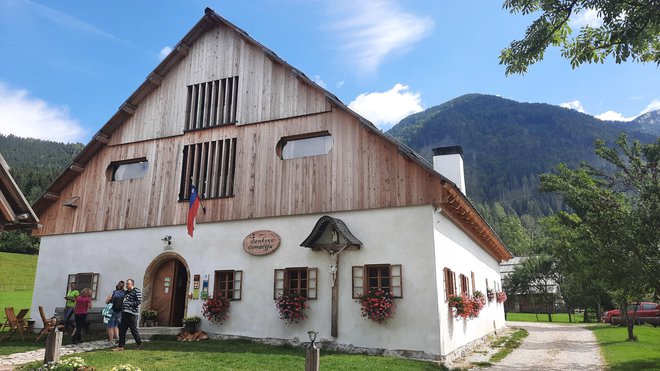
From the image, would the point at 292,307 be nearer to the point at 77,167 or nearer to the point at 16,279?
the point at 77,167

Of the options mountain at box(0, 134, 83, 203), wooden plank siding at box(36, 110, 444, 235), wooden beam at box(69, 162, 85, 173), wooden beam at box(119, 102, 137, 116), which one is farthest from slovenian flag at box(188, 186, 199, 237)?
mountain at box(0, 134, 83, 203)

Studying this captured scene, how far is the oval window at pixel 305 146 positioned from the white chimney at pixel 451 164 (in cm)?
719

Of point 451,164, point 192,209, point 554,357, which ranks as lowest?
point 554,357

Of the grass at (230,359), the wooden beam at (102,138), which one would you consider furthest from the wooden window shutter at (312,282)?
the wooden beam at (102,138)

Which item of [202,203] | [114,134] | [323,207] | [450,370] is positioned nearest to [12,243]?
[114,134]

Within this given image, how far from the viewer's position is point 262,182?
14.9 meters

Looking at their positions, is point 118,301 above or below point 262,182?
below

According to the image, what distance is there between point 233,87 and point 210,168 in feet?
9.54

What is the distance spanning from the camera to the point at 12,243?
57406 millimetres

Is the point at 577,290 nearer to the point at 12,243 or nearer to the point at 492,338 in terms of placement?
the point at 492,338

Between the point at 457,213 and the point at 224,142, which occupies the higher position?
the point at 224,142

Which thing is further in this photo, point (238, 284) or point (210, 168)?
point (210, 168)

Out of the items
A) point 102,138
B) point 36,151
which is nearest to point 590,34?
point 102,138

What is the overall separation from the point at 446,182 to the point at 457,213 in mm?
2930
